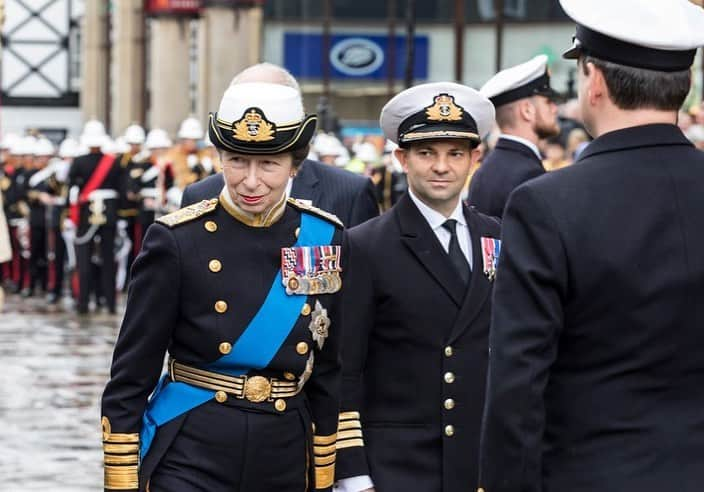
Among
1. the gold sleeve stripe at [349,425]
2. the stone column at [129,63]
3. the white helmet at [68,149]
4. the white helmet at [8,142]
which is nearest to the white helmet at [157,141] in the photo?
the white helmet at [68,149]

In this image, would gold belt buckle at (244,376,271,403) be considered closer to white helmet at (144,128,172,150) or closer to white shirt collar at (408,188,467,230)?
white shirt collar at (408,188,467,230)

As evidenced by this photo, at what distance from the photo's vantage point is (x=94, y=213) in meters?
22.5

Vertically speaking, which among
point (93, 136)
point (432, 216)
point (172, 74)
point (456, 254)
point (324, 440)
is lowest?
point (172, 74)

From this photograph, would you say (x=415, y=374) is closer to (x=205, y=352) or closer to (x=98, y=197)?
(x=205, y=352)

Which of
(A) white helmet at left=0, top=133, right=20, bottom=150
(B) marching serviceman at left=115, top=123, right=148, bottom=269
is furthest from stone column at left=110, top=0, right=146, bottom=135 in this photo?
(B) marching serviceman at left=115, top=123, right=148, bottom=269

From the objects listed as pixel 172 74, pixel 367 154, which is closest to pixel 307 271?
pixel 367 154

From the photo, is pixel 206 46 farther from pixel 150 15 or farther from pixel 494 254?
pixel 494 254

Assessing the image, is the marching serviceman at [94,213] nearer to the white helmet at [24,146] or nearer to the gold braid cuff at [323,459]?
the white helmet at [24,146]

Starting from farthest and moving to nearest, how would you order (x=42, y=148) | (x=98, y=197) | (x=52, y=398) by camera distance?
1. (x=42, y=148)
2. (x=98, y=197)
3. (x=52, y=398)

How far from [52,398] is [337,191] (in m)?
6.99

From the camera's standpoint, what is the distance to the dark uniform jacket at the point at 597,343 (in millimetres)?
3898

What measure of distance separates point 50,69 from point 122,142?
108 feet

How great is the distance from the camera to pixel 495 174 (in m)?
7.34

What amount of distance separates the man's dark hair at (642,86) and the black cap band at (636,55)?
0.03 ft
